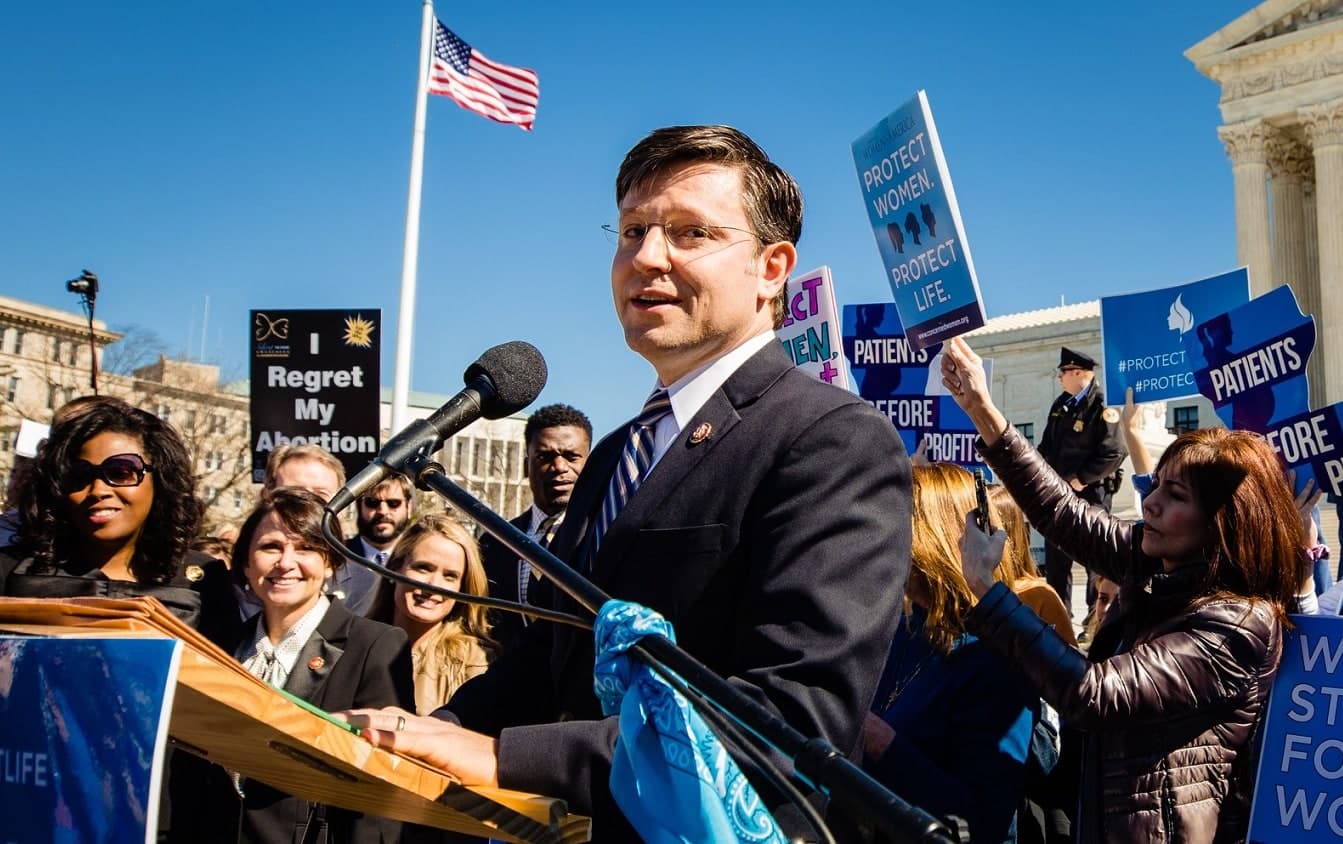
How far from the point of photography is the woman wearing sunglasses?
13.7 feet

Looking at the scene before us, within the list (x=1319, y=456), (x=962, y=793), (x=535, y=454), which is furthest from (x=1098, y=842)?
(x=535, y=454)

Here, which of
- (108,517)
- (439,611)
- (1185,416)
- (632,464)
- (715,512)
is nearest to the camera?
(715,512)

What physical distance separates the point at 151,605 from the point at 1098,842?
2.83 meters

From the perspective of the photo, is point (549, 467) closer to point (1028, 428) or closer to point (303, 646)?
point (303, 646)

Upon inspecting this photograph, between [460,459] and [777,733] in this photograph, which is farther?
[460,459]

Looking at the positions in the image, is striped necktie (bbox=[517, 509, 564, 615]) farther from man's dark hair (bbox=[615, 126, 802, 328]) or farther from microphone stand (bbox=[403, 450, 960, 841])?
microphone stand (bbox=[403, 450, 960, 841])

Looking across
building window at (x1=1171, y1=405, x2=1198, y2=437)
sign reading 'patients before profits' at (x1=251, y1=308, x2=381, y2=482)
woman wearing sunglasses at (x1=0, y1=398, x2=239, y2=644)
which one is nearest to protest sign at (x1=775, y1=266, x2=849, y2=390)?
sign reading 'patients before profits' at (x1=251, y1=308, x2=381, y2=482)

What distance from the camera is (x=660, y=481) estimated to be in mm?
2379

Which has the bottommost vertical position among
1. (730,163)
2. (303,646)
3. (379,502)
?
(303,646)

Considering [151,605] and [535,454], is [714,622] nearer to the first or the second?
[151,605]

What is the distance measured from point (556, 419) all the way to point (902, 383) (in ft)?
9.40

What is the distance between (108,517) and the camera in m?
4.22

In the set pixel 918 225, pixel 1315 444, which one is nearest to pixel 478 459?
pixel 1315 444

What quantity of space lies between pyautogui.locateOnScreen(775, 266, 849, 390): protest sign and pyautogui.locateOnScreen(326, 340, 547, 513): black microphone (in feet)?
17.0
